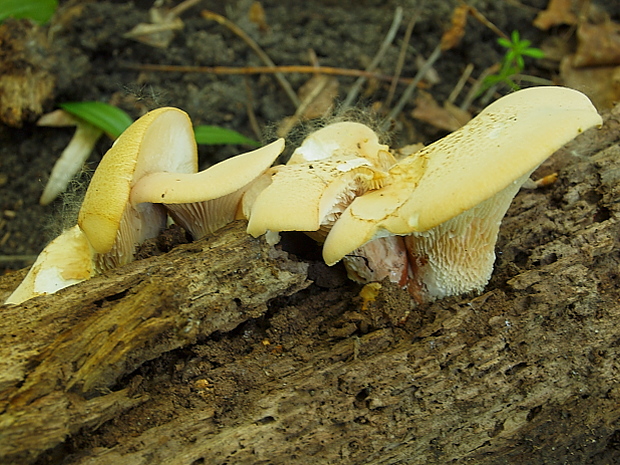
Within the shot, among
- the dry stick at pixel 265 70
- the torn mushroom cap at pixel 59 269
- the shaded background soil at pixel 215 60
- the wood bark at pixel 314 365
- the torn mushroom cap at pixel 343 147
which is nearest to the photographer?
the wood bark at pixel 314 365

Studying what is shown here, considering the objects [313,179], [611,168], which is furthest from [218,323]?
[611,168]

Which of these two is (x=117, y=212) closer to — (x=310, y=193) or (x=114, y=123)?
(x=310, y=193)

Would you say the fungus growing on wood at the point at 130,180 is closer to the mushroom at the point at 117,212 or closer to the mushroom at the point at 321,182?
the mushroom at the point at 117,212

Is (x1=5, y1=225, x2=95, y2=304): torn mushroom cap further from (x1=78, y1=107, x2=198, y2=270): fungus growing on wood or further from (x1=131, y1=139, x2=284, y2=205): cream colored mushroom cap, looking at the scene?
(x1=131, y1=139, x2=284, y2=205): cream colored mushroom cap

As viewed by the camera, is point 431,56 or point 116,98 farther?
point 431,56

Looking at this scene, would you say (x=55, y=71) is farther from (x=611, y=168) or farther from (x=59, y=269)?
(x=611, y=168)

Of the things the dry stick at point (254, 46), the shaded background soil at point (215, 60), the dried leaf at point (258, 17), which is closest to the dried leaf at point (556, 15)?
the shaded background soil at point (215, 60)
